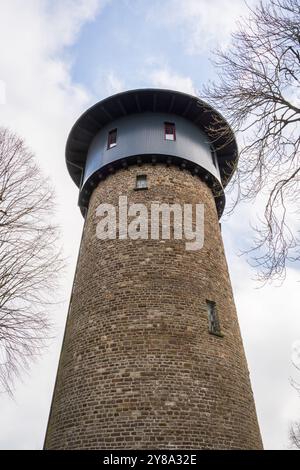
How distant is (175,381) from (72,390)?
2766 mm

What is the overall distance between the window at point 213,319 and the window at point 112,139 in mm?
7072

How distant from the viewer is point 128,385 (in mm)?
9531

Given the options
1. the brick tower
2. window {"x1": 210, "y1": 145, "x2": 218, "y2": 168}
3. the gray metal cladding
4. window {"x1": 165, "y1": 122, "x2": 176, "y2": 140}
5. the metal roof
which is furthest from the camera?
window {"x1": 210, "y1": 145, "x2": 218, "y2": 168}

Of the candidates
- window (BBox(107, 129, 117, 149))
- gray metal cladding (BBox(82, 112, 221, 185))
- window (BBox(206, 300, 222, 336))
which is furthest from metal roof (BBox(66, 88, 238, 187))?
window (BBox(206, 300, 222, 336))

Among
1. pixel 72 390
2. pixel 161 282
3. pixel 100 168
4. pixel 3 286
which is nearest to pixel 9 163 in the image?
pixel 3 286

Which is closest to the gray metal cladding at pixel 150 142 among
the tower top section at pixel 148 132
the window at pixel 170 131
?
the tower top section at pixel 148 132

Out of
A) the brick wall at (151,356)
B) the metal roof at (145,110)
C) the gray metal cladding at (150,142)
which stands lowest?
the brick wall at (151,356)

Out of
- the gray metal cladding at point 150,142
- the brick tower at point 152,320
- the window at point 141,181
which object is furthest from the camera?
the gray metal cladding at point 150,142

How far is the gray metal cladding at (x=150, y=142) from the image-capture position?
14.0 m

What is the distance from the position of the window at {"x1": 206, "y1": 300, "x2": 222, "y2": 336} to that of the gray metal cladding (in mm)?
5290

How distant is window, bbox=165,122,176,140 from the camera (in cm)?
1461

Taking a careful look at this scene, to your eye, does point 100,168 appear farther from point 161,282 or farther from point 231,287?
point 231,287

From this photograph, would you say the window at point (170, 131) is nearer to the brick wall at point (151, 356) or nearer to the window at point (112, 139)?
the window at point (112, 139)

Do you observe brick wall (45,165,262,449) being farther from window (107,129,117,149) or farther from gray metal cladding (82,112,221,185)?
window (107,129,117,149)
